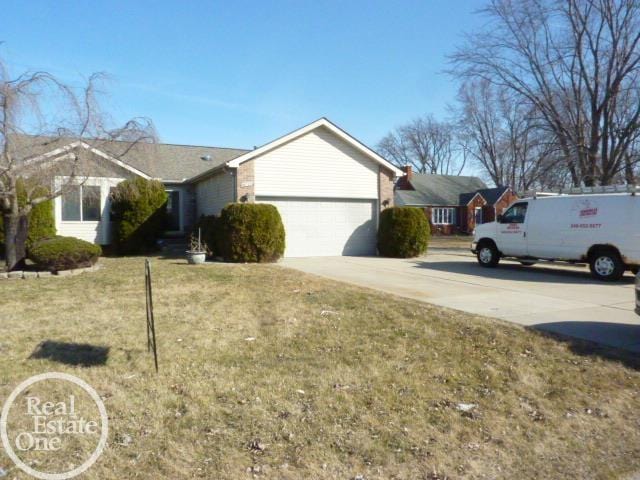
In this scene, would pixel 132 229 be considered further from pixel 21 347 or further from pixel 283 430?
pixel 283 430

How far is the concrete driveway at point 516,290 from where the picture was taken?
24.5 ft

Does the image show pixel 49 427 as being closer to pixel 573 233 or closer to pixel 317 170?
pixel 573 233

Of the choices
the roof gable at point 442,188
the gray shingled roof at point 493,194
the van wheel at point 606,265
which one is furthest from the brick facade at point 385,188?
the gray shingled roof at point 493,194

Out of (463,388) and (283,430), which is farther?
(463,388)

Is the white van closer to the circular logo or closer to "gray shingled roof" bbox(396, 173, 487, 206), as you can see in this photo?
the circular logo

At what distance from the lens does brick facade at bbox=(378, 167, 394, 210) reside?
65.0 ft

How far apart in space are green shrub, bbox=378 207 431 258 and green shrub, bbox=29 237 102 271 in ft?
34.0

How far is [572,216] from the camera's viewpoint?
1309cm

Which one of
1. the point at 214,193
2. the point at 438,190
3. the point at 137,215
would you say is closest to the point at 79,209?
the point at 137,215

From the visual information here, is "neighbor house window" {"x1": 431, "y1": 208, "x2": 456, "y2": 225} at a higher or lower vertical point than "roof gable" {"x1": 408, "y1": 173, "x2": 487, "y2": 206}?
lower

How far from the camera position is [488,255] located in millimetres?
15562

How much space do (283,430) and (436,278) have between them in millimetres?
9122

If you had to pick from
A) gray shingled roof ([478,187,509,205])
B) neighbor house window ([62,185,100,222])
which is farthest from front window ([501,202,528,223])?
gray shingled roof ([478,187,509,205])

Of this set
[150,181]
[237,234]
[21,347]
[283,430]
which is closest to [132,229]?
[150,181]
